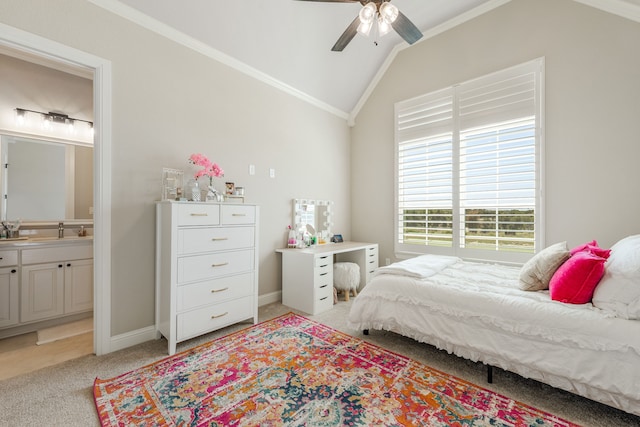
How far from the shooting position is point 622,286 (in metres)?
1.53

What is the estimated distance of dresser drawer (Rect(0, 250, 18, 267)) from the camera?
8.18 ft

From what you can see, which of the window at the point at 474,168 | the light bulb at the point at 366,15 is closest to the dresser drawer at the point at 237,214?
the light bulb at the point at 366,15

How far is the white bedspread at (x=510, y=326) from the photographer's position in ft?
4.65

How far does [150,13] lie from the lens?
236 centimetres

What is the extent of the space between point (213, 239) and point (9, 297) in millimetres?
2015

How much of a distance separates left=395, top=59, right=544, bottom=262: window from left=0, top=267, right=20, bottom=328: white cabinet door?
424 centimetres

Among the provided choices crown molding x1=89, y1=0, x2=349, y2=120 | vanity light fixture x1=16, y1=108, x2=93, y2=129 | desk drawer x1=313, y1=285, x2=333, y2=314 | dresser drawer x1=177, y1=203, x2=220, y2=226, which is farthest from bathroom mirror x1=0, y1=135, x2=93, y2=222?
desk drawer x1=313, y1=285, x2=333, y2=314

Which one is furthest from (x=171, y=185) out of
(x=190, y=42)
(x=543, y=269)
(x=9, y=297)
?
(x=543, y=269)

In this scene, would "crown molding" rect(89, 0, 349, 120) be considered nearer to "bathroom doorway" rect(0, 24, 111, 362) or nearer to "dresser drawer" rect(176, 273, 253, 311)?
"bathroom doorway" rect(0, 24, 111, 362)

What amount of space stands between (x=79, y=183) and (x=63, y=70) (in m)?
1.22

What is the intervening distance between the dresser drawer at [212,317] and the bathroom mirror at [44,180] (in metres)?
2.17

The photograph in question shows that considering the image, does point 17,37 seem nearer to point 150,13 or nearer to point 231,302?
point 150,13

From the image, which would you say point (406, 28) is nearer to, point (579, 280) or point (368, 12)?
point (368, 12)

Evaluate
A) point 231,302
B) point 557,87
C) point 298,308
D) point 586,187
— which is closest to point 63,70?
point 231,302
